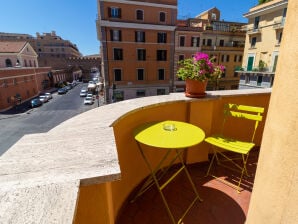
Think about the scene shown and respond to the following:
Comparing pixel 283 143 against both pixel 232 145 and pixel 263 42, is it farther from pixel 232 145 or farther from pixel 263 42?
pixel 263 42

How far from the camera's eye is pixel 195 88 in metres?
2.64

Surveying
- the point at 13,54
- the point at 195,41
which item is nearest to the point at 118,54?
the point at 195,41

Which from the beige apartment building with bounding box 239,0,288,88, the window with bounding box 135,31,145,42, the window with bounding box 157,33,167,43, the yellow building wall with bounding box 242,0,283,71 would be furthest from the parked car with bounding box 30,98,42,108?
the yellow building wall with bounding box 242,0,283,71

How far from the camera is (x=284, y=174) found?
A: 3.30 feet

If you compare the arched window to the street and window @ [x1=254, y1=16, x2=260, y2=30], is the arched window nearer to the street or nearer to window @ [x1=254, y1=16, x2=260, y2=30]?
the street

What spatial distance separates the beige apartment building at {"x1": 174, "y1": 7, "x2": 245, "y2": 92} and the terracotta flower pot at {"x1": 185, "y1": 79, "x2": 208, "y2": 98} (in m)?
17.4

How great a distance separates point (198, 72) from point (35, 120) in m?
18.6

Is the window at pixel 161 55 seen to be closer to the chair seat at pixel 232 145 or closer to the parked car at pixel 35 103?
the parked car at pixel 35 103


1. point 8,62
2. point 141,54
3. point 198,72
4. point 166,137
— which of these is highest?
point 141,54

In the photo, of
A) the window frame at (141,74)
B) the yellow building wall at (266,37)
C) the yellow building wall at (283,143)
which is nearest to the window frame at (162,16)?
the window frame at (141,74)

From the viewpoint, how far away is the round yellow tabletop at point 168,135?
163 cm

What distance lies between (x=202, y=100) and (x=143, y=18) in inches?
668

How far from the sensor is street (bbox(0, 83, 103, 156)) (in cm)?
1334

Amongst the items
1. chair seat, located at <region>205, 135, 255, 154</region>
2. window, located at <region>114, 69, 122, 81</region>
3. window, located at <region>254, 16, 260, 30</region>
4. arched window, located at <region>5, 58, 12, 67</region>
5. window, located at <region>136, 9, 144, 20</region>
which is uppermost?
window, located at <region>136, 9, 144, 20</region>
